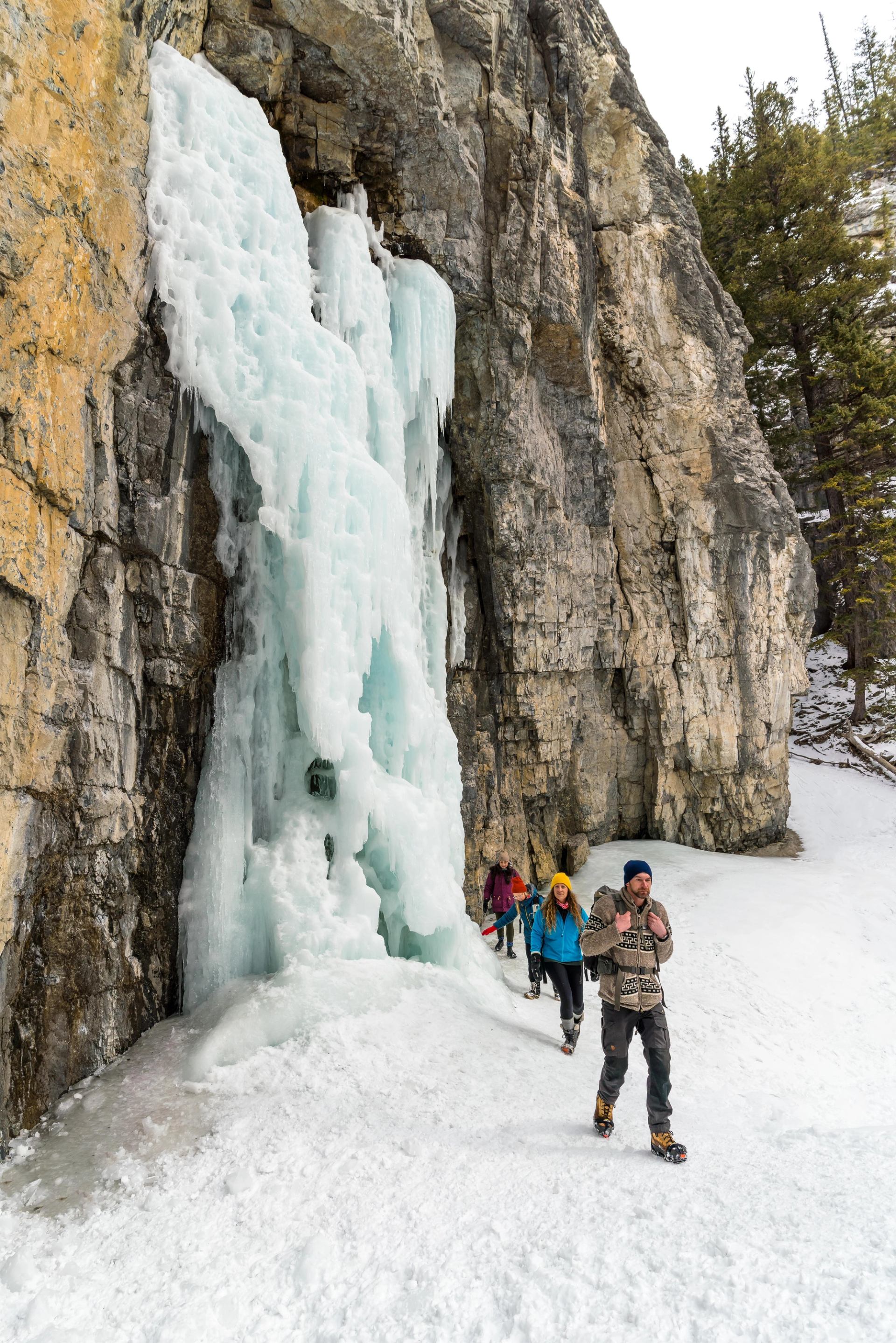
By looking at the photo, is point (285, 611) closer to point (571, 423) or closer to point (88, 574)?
point (88, 574)

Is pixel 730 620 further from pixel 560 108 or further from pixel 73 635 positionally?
pixel 73 635

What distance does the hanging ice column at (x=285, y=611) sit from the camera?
6.22 metres

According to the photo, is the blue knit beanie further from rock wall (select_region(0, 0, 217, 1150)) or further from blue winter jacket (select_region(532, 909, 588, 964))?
rock wall (select_region(0, 0, 217, 1150))

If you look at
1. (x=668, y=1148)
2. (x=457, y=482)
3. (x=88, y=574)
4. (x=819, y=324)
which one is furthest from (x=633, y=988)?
(x=819, y=324)

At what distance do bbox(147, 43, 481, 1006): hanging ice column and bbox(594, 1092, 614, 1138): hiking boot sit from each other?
8.37 feet

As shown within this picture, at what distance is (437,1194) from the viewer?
3.75m

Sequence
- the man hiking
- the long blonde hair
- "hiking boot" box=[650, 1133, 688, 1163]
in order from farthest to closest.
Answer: the long blonde hair, the man hiking, "hiking boot" box=[650, 1133, 688, 1163]

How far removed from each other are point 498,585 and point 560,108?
6.86m

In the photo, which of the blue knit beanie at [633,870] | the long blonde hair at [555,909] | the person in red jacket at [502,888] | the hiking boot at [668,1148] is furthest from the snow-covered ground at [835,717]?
the hiking boot at [668,1148]

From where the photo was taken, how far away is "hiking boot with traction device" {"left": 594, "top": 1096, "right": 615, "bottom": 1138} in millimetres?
4305

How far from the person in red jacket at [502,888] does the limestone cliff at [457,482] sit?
5.98 ft

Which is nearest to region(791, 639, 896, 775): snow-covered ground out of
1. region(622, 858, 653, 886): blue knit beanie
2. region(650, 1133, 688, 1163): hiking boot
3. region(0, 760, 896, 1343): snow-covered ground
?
region(0, 760, 896, 1343): snow-covered ground

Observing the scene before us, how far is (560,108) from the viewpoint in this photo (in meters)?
10.7

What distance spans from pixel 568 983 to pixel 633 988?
230 cm
